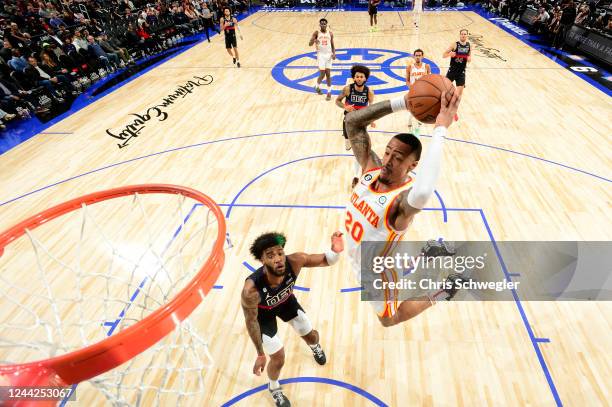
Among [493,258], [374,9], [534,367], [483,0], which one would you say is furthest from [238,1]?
[534,367]

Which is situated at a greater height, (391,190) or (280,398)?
(391,190)

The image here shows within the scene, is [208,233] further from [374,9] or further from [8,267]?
[374,9]

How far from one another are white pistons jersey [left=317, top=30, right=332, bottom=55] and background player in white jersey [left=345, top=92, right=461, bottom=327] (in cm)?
678

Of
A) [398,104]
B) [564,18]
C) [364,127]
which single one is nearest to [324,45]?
[364,127]

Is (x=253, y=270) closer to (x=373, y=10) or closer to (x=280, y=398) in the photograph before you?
(x=280, y=398)

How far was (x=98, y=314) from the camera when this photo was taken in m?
4.27

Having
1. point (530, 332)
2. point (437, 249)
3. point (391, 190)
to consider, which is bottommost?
point (530, 332)

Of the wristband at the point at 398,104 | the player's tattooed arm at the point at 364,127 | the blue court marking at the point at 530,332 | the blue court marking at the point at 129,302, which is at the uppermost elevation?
the wristband at the point at 398,104

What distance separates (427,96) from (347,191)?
12.0 feet

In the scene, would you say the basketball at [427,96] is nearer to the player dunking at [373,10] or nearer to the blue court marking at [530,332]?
the blue court marking at [530,332]

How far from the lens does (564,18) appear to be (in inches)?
484

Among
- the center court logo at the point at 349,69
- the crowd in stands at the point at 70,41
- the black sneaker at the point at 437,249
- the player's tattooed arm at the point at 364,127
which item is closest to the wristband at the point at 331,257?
the player's tattooed arm at the point at 364,127

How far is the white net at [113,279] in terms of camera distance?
3.56 m

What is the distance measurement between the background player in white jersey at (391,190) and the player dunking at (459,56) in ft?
19.8
